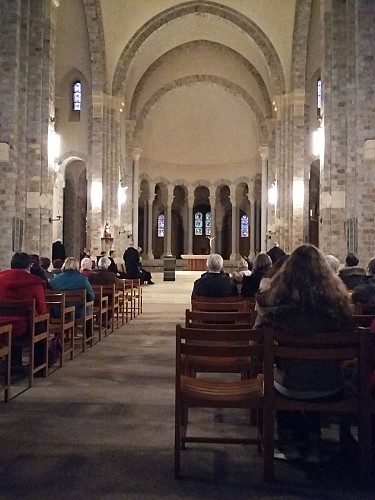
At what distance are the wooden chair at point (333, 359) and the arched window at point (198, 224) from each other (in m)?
38.4

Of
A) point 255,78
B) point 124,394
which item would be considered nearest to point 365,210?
point 124,394

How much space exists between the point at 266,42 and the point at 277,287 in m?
25.5

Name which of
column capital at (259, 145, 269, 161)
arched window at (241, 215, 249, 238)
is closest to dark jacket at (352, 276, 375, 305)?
column capital at (259, 145, 269, 161)

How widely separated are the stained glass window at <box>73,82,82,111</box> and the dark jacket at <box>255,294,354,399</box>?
25.4 meters

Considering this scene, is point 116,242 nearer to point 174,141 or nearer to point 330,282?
point 174,141

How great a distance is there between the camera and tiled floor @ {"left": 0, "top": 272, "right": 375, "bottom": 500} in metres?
3.26

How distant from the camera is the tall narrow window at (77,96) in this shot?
26.9 metres

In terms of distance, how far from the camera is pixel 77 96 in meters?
27.0

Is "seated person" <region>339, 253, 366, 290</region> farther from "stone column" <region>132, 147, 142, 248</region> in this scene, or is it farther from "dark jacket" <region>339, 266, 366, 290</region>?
"stone column" <region>132, 147, 142, 248</region>

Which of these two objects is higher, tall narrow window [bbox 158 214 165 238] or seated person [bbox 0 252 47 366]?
tall narrow window [bbox 158 214 165 238]

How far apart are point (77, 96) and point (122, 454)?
25549 mm

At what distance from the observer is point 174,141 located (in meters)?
38.1

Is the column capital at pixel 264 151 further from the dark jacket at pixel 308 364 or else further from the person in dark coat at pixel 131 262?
the dark jacket at pixel 308 364

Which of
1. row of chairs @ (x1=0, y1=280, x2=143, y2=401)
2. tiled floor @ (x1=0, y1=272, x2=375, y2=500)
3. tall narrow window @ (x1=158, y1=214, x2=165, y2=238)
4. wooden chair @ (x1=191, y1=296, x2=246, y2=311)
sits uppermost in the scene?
tall narrow window @ (x1=158, y1=214, x2=165, y2=238)
